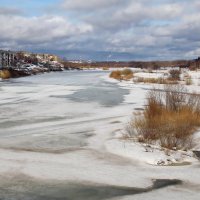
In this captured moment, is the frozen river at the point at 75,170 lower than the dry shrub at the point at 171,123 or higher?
lower

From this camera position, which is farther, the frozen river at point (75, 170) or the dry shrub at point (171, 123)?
the dry shrub at point (171, 123)

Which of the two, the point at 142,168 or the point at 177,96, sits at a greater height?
the point at 177,96

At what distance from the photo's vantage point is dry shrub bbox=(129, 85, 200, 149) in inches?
443

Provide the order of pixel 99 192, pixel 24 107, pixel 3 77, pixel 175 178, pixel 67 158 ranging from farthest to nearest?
pixel 3 77 < pixel 24 107 < pixel 67 158 < pixel 175 178 < pixel 99 192

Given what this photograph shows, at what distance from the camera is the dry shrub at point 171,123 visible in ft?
36.9

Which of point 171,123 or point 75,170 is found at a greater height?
point 171,123

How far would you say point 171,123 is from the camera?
12242 mm

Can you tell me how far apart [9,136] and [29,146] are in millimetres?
1802

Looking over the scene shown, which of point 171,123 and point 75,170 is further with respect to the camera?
point 171,123

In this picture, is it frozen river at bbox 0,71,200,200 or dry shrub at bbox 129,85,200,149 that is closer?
frozen river at bbox 0,71,200,200

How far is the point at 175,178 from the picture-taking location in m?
8.60

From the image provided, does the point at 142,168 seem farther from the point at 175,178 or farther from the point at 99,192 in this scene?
the point at 99,192

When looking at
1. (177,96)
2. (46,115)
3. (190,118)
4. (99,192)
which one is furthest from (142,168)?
(46,115)

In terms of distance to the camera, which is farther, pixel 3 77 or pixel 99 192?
pixel 3 77
